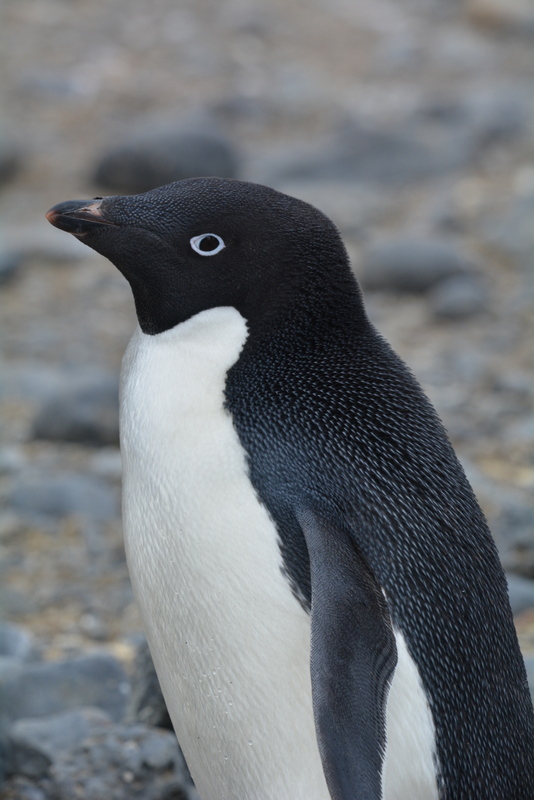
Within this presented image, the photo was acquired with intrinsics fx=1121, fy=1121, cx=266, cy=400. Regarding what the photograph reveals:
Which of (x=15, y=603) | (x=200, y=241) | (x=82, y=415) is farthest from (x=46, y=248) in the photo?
(x=200, y=241)

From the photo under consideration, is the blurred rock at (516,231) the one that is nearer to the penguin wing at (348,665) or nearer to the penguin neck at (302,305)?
the penguin neck at (302,305)

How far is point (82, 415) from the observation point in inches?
144

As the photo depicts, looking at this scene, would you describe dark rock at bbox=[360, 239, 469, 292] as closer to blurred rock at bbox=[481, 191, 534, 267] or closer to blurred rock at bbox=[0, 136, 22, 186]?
blurred rock at bbox=[481, 191, 534, 267]

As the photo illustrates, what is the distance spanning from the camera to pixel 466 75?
8008 mm

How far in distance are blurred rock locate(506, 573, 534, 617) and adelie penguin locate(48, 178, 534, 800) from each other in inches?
35.9

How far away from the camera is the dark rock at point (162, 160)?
19.1 ft

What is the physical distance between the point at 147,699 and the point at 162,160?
4124 mm

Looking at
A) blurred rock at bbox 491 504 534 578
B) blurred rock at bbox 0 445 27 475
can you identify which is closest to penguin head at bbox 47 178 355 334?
blurred rock at bbox 491 504 534 578

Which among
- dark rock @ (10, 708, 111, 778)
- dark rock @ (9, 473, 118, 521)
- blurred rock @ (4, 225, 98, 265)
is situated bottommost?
dark rock @ (10, 708, 111, 778)

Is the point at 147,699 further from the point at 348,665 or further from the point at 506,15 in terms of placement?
the point at 506,15

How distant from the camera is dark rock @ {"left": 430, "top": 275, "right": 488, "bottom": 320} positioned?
4684mm

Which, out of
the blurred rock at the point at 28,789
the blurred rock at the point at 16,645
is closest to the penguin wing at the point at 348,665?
the blurred rock at the point at 28,789

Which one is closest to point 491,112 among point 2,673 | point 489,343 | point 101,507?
point 489,343

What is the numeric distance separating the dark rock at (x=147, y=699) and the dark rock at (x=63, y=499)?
1.13 meters
